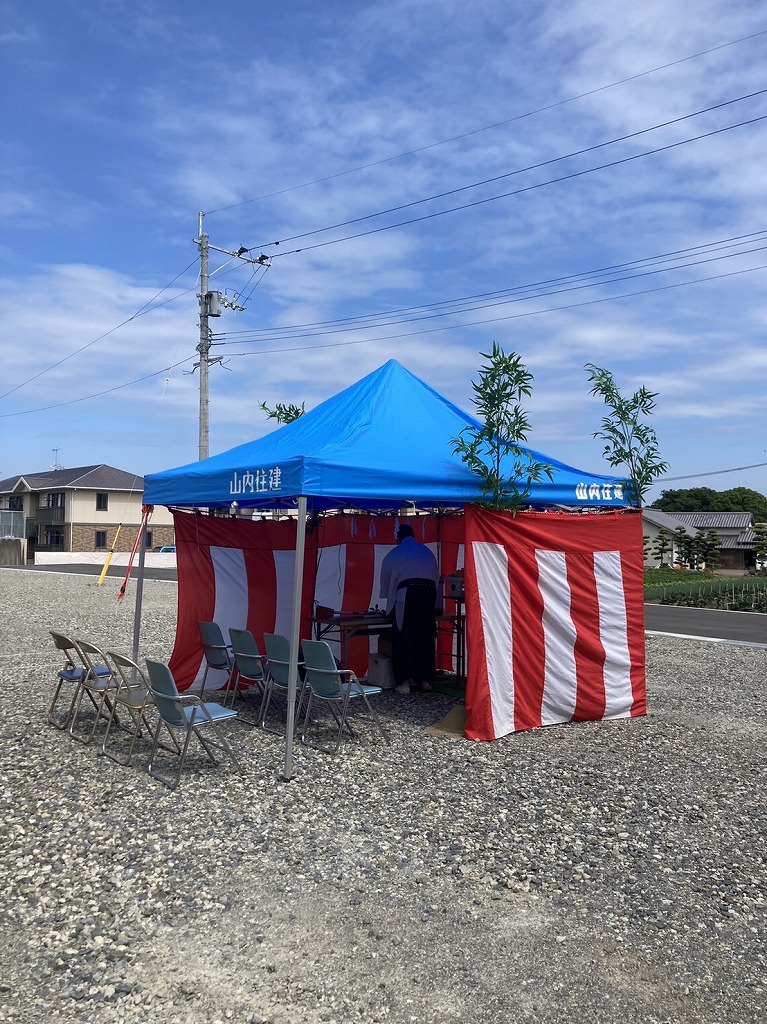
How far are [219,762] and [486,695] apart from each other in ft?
7.17

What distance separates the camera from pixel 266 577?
9.43 m

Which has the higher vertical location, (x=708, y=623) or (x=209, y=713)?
(x=209, y=713)

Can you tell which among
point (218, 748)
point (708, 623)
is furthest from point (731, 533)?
point (218, 748)

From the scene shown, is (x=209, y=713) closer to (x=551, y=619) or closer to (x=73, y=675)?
(x=73, y=675)

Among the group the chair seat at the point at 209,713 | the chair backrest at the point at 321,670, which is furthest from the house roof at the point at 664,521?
the chair seat at the point at 209,713

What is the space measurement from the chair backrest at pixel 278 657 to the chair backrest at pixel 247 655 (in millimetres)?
351

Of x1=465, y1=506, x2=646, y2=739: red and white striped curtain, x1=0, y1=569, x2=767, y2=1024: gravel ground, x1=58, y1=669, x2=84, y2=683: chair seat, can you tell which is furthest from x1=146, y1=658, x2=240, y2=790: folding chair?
x1=465, y1=506, x2=646, y2=739: red and white striped curtain

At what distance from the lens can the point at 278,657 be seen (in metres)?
7.08

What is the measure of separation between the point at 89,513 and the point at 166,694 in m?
51.9

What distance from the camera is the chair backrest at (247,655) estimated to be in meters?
7.51

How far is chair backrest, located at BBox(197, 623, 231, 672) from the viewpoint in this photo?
809 cm

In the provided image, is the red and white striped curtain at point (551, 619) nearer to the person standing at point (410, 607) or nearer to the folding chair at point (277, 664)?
the person standing at point (410, 607)

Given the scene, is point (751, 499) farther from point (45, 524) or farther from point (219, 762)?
point (219, 762)

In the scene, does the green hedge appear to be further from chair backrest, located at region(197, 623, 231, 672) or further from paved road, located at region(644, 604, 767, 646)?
chair backrest, located at region(197, 623, 231, 672)
